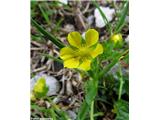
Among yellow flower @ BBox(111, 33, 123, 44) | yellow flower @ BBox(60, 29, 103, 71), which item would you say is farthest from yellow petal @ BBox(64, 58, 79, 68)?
yellow flower @ BBox(111, 33, 123, 44)

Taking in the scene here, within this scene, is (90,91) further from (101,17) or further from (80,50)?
(101,17)

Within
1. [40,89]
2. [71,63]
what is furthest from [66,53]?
[40,89]

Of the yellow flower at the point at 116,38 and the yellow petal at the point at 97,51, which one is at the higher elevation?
the yellow flower at the point at 116,38

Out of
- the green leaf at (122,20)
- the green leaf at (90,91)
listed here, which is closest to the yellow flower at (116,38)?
the green leaf at (122,20)

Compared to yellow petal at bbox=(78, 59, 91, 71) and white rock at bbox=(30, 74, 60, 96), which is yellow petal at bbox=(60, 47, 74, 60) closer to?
yellow petal at bbox=(78, 59, 91, 71)

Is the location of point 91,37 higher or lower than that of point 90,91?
higher

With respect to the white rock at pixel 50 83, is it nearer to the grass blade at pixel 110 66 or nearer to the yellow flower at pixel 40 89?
the yellow flower at pixel 40 89

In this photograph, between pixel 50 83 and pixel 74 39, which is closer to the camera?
pixel 74 39
